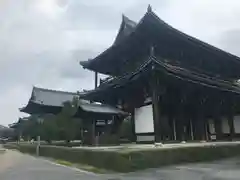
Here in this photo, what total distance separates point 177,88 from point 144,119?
10.8 ft

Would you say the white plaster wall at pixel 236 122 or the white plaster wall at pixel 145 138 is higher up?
the white plaster wall at pixel 236 122

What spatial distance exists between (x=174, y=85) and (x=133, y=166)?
8.26m

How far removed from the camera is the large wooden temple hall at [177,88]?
1858cm

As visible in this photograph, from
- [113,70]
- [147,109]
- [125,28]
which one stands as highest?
[125,28]

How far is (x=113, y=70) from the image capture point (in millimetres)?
27109

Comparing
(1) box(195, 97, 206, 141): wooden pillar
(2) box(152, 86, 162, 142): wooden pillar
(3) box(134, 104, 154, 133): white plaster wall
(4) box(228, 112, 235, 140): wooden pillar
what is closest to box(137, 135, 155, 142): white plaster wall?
(3) box(134, 104, 154, 133): white plaster wall

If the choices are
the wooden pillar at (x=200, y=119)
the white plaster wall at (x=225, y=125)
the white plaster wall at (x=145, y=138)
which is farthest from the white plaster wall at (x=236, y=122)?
the white plaster wall at (x=145, y=138)

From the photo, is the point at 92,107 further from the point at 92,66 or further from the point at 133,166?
the point at 133,166

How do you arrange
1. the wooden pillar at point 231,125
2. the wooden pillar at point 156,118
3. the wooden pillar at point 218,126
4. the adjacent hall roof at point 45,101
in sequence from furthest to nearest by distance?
the adjacent hall roof at point 45,101 → the wooden pillar at point 218,126 → the wooden pillar at point 231,125 → the wooden pillar at point 156,118

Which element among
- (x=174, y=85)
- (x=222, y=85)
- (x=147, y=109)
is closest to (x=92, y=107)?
(x=147, y=109)

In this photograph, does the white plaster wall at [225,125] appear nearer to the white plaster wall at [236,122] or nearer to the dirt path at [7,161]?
the white plaster wall at [236,122]

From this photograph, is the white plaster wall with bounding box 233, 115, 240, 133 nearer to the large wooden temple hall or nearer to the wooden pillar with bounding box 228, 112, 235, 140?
the large wooden temple hall

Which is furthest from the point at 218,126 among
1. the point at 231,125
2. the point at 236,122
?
the point at 236,122

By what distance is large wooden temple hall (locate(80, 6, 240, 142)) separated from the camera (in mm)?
18578
